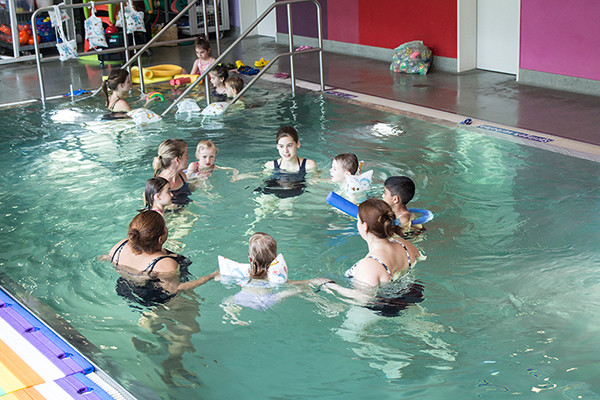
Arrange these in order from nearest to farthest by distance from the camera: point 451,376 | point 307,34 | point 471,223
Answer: point 451,376, point 471,223, point 307,34

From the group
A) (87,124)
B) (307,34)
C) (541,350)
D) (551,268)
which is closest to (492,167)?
(551,268)

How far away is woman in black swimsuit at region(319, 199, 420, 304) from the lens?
4.34 meters

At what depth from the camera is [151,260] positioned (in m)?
4.55

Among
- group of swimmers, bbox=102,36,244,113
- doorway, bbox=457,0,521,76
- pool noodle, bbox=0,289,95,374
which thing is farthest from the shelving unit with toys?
pool noodle, bbox=0,289,95,374

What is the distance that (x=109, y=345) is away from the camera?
4.41 m

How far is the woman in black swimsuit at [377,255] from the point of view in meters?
4.34

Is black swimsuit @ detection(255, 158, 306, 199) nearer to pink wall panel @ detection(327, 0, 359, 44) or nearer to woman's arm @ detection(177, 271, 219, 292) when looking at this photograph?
woman's arm @ detection(177, 271, 219, 292)

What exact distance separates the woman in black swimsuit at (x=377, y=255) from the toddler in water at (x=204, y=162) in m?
2.63

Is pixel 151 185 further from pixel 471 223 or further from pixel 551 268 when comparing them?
pixel 551 268

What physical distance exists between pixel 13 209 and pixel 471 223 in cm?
435

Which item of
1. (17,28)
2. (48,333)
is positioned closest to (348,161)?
(48,333)

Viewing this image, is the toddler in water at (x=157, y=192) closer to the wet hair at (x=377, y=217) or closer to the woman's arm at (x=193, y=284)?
the woman's arm at (x=193, y=284)

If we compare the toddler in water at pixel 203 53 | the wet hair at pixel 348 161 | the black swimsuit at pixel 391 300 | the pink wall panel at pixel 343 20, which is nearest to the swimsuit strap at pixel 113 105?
the toddler in water at pixel 203 53

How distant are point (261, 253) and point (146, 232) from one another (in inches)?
30.7
